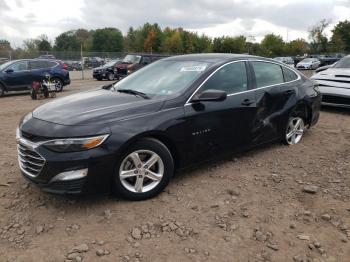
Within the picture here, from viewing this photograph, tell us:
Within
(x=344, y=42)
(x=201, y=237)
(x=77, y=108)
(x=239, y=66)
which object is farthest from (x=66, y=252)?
(x=344, y=42)

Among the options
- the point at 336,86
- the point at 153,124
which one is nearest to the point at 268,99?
the point at 153,124

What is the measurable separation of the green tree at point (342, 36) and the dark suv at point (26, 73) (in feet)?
216

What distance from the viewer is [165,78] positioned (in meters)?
4.69

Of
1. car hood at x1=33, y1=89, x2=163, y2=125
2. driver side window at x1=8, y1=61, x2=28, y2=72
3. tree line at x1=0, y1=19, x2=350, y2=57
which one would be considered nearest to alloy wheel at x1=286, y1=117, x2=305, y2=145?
car hood at x1=33, y1=89, x2=163, y2=125

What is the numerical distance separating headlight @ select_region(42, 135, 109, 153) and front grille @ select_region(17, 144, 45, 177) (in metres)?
0.17

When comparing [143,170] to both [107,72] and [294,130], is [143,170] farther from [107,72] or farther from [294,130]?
[107,72]

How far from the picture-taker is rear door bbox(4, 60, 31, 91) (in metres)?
14.4

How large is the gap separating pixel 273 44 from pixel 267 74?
77.1 meters

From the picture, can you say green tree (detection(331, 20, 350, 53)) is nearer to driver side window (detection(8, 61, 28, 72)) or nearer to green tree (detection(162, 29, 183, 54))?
green tree (detection(162, 29, 183, 54))

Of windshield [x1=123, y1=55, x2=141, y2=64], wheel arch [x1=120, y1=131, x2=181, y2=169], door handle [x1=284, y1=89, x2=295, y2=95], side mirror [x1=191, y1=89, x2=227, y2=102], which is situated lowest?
wheel arch [x1=120, y1=131, x2=181, y2=169]

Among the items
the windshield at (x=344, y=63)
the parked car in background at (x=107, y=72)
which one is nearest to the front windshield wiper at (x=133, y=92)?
the windshield at (x=344, y=63)

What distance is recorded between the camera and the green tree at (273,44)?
76.8 metres

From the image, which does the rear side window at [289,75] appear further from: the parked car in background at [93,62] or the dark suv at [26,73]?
the parked car in background at [93,62]

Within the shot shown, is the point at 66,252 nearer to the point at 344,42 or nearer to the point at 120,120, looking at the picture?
the point at 120,120
